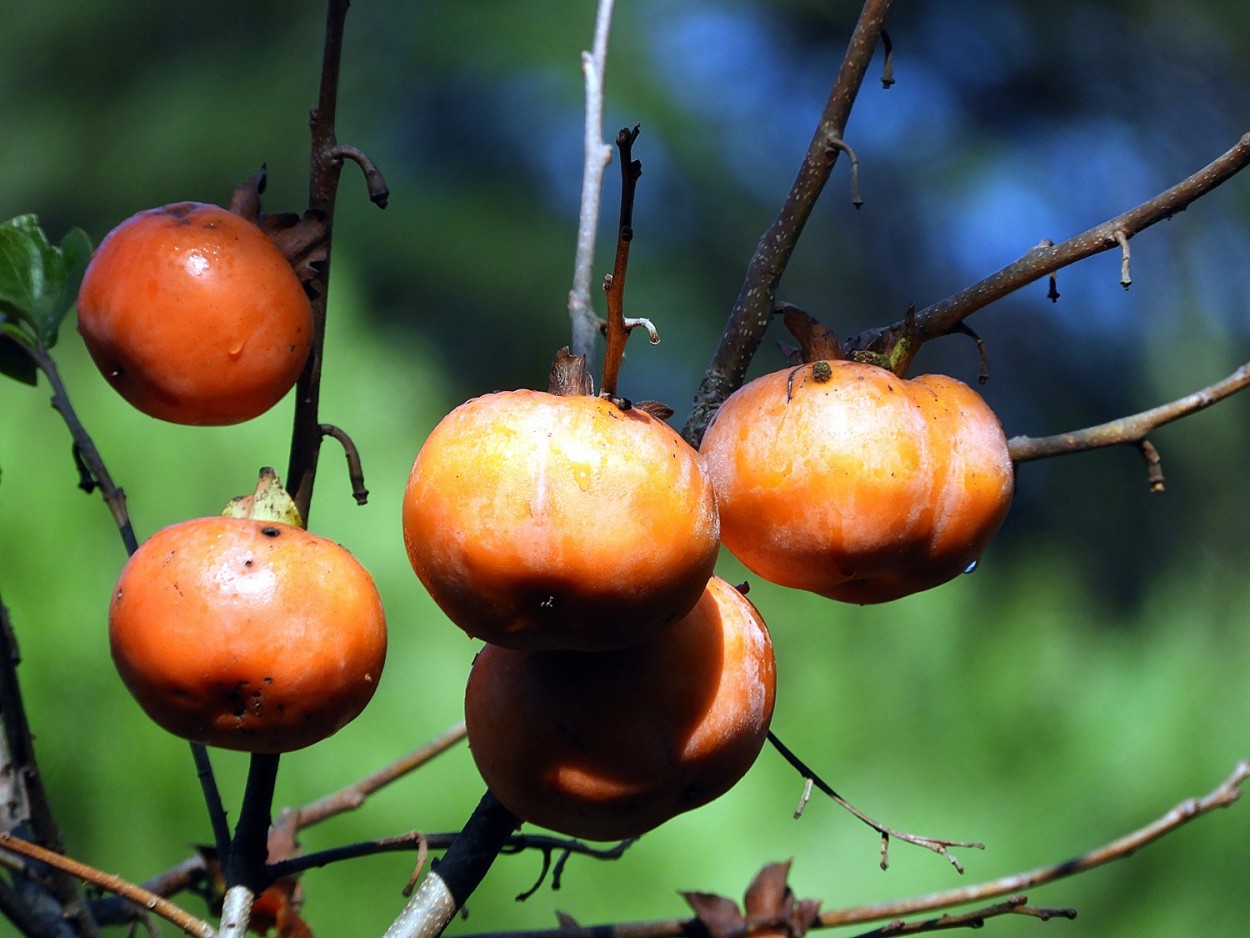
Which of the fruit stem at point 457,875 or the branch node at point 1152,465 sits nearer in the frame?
the fruit stem at point 457,875

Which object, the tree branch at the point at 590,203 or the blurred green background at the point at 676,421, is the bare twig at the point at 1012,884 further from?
the blurred green background at the point at 676,421

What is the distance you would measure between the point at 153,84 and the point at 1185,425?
104 inches

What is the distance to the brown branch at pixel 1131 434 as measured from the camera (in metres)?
0.78

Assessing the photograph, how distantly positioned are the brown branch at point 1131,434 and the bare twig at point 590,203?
1.03ft

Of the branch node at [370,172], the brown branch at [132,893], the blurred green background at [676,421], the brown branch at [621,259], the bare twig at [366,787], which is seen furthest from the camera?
the blurred green background at [676,421]

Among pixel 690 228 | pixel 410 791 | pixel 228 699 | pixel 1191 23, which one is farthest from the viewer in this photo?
pixel 1191 23

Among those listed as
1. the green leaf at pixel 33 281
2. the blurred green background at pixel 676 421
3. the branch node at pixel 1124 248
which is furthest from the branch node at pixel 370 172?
the blurred green background at pixel 676 421

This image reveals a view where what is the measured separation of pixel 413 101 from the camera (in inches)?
99.0

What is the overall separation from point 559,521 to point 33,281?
56 centimetres

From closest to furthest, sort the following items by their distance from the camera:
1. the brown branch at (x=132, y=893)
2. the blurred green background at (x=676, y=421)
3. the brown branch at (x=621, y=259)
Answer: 1. the brown branch at (x=621, y=259)
2. the brown branch at (x=132, y=893)
3. the blurred green background at (x=676, y=421)

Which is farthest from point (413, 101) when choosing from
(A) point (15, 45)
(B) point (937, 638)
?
(B) point (937, 638)

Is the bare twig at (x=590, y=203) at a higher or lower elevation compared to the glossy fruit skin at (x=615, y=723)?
higher

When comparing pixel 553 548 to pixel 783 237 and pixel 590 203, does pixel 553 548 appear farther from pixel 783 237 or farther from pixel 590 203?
pixel 590 203

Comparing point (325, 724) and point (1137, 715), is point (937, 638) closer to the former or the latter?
point (1137, 715)
